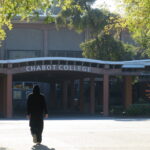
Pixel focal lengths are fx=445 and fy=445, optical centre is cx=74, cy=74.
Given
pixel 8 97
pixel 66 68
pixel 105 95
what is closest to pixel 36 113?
pixel 8 97

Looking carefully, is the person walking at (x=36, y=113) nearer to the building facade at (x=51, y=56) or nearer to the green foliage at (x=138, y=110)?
the green foliage at (x=138, y=110)

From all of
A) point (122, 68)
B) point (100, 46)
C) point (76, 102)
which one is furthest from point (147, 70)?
point (76, 102)

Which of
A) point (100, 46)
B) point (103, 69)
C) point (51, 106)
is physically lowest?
point (51, 106)

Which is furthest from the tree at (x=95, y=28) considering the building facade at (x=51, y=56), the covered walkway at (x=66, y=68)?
the covered walkway at (x=66, y=68)

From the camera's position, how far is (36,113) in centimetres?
1354

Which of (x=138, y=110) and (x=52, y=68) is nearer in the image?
(x=52, y=68)

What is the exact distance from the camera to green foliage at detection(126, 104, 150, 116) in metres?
32.7

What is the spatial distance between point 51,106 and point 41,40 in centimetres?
792

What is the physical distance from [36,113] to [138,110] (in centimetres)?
2020

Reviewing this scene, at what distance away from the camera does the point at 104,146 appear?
13.1 meters

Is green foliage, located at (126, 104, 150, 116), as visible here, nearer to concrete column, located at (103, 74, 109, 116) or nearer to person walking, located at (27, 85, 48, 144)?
concrete column, located at (103, 74, 109, 116)

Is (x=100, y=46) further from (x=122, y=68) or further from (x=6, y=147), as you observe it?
(x=6, y=147)

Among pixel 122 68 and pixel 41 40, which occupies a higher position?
pixel 41 40

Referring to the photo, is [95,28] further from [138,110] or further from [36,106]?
[36,106]
